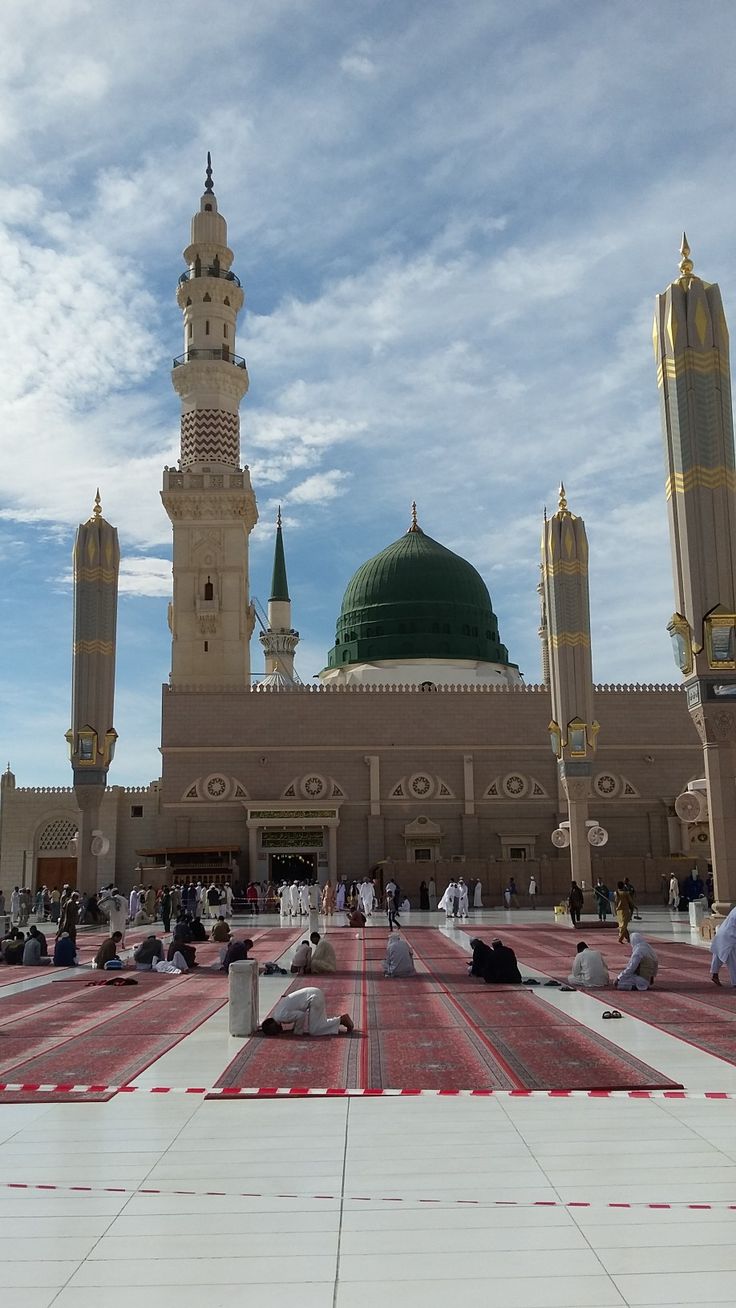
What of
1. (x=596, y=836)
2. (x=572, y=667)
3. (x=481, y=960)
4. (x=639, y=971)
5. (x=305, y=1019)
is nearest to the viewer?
(x=305, y=1019)

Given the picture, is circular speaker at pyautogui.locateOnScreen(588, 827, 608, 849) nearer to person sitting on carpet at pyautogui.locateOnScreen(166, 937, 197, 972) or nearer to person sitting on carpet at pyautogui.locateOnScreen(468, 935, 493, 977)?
person sitting on carpet at pyautogui.locateOnScreen(166, 937, 197, 972)

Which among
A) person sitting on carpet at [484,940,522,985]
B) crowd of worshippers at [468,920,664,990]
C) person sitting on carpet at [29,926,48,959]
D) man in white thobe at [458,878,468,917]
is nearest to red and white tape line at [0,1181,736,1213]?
crowd of worshippers at [468,920,664,990]

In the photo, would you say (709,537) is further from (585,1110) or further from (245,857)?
(245,857)

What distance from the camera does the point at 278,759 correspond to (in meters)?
37.5

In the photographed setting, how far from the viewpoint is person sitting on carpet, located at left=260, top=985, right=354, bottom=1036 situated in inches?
343

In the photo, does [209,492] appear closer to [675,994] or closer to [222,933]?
[222,933]

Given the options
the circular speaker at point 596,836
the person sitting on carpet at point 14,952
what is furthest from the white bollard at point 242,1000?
the circular speaker at point 596,836

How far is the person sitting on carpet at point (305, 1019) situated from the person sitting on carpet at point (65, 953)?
695 centimetres

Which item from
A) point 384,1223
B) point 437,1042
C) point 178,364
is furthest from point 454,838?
point 384,1223

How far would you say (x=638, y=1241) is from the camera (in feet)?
13.2

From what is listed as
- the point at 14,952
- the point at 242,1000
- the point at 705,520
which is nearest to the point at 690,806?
the point at 705,520

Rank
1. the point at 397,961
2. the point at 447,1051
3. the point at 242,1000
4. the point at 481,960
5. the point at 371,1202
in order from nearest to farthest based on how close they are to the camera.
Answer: the point at 371,1202 < the point at 447,1051 < the point at 242,1000 < the point at 481,960 < the point at 397,961

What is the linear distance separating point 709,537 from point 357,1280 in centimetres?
1620

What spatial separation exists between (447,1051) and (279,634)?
169ft
